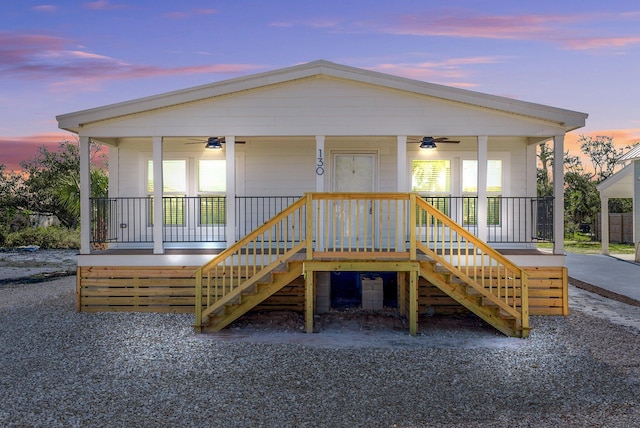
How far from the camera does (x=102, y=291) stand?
1077 centimetres

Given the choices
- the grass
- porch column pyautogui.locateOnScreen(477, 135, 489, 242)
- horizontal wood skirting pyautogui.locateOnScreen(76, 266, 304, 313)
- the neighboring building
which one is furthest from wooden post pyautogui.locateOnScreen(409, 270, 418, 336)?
the grass

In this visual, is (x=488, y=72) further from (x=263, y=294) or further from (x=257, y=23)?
(x=263, y=294)

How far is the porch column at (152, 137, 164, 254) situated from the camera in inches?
416

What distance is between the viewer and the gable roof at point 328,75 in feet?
33.5

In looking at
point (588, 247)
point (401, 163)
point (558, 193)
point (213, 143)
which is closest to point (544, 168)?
point (588, 247)

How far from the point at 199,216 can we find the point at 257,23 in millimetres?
6612

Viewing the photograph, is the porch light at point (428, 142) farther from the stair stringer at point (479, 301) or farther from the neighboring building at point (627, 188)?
the neighboring building at point (627, 188)

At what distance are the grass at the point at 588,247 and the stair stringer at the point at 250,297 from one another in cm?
1699

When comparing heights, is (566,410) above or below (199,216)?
below

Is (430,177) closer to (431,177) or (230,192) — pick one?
(431,177)

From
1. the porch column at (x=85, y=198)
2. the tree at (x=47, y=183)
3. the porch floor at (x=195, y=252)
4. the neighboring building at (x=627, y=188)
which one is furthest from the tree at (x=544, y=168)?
the porch column at (x=85, y=198)

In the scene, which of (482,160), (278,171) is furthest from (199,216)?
(482,160)

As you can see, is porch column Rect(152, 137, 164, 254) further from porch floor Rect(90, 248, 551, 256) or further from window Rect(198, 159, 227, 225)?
window Rect(198, 159, 227, 225)

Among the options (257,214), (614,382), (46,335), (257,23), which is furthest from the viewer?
(257,23)
